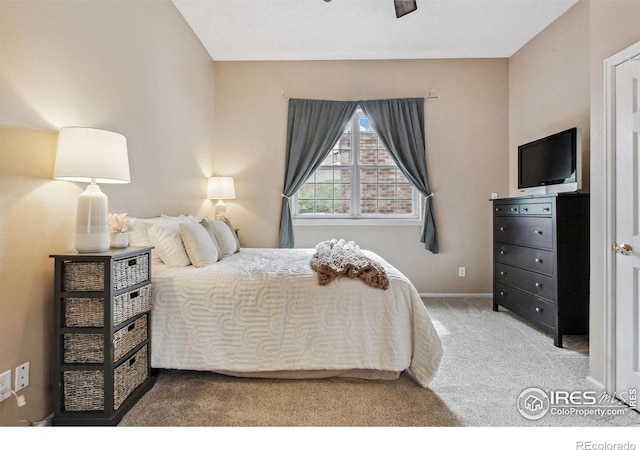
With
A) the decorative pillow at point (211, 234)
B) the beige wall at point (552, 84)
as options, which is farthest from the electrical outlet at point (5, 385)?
the beige wall at point (552, 84)

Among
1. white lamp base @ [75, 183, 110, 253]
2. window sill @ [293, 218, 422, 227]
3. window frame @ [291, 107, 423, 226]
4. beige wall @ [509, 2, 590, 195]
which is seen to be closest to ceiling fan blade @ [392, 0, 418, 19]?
window frame @ [291, 107, 423, 226]

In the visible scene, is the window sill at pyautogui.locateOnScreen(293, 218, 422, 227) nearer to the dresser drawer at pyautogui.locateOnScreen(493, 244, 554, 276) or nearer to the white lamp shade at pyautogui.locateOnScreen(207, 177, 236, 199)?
the white lamp shade at pyautogui.locateOnScreen(207, 177, 236, 199)

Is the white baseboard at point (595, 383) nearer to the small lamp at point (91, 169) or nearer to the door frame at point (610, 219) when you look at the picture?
the door frame at point (610, 219)

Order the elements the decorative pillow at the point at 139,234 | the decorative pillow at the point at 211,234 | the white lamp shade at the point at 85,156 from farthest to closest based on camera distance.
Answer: the decorative pillow at the point at 211,234 → the decorative pillow at the point at 139,234 → the white lamp shade at the point at 85,156

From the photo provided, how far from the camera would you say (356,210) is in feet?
13.3

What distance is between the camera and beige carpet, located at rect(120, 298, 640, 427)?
1.55 meters

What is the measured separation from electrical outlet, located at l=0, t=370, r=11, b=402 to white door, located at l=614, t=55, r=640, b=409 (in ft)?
A: 9.86

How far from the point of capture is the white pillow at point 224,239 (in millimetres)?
2678

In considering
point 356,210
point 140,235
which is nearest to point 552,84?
point 356,210

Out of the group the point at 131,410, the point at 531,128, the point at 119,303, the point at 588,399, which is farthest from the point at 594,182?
the point at 131,410

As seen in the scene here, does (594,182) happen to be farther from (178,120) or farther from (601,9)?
(178,120)

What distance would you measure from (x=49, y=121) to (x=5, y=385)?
1219mm

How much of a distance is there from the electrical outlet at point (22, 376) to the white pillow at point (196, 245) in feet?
3.12

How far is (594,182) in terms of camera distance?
6.09 feet
